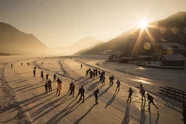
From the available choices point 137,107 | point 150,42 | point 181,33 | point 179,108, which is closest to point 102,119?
point 137,107

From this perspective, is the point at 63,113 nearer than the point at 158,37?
Yes

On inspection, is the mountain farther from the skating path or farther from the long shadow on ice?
the long shadow on ice

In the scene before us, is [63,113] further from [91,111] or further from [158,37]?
[158,37]

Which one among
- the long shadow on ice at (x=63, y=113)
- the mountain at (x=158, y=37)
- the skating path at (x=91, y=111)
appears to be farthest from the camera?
the mountain at (x=158, y=37)

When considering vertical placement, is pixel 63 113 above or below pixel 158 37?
below

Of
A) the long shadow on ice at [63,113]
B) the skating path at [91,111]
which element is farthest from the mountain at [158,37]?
the long shadow on ice at [63,113]

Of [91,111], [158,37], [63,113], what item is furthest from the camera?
[158,37]

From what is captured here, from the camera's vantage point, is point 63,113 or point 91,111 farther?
point 91,111

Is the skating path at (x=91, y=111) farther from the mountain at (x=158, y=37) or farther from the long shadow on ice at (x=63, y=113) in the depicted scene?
the mountain at (x=158, y=37)

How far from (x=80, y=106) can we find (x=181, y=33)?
354 feet

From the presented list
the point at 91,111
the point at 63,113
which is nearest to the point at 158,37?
the point at 91,111

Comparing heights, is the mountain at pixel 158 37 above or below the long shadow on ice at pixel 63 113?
above

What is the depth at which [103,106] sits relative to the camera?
13.8 metres

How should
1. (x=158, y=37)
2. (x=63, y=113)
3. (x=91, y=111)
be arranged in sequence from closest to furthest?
(x=63, y=113), (x=91, y=111), (x=158, y=37)
